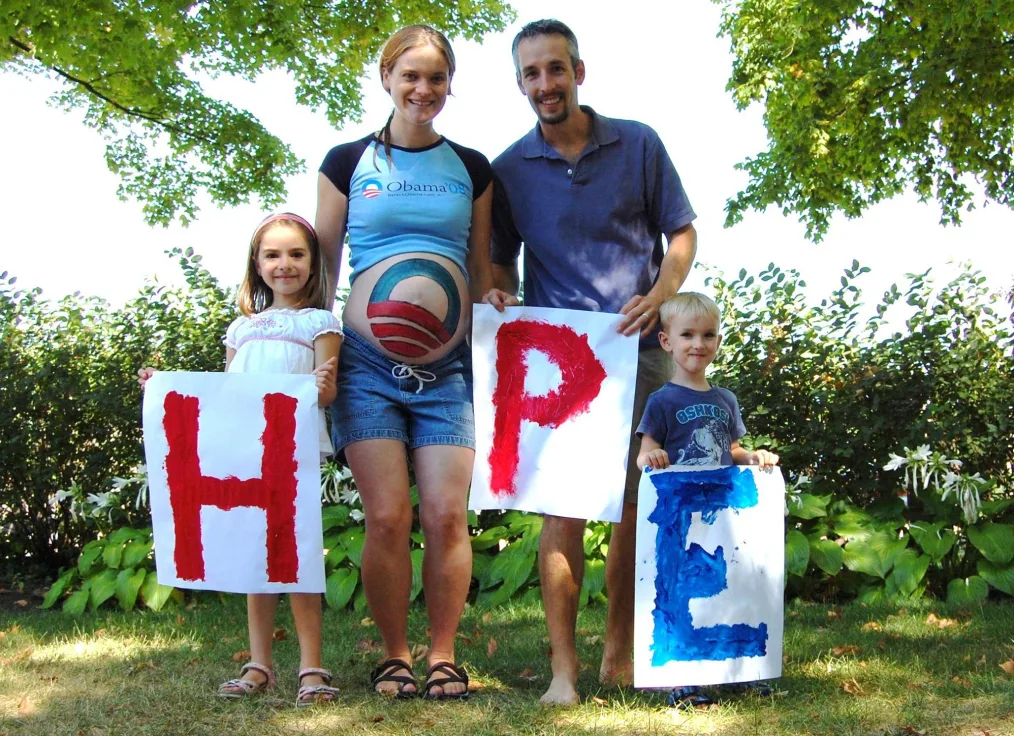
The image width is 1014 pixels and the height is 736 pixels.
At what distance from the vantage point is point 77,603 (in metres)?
6.11

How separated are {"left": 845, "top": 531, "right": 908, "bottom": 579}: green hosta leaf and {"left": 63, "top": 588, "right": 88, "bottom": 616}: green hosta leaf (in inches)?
168

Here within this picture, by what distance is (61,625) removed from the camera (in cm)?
566

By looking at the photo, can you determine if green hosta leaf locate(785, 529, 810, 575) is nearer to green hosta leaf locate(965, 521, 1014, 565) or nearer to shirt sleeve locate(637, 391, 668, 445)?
green hosta leaf locate(965, 521, 1014, 565)

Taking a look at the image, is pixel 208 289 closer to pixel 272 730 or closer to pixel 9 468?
pixel 9 468

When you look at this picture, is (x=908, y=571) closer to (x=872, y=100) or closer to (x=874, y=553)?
(x=874, y=553)

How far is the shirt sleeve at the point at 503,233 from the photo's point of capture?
3834 mm

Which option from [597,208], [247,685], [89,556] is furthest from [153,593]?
[597,208]

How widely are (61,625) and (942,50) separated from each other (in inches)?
289

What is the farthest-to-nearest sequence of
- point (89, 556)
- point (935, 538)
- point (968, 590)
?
point (89, 556) → point (935, 538) → point (968, 590)

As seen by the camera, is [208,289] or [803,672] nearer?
[803,672]

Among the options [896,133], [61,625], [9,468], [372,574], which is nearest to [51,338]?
[9,468]

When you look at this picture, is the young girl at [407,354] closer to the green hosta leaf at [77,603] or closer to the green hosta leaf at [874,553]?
the green hosta leaf at [874,553]

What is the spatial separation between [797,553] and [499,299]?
276 centimetres

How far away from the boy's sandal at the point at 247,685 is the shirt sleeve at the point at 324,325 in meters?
1.15
